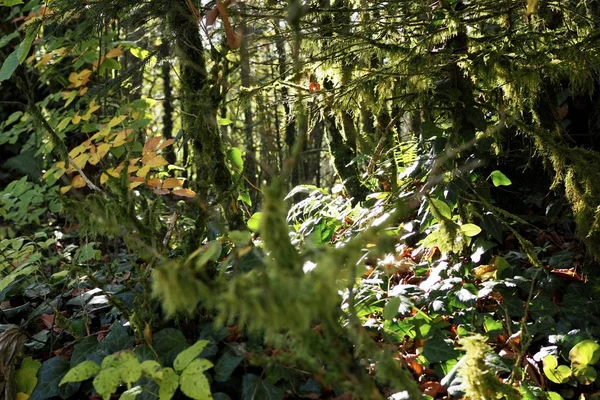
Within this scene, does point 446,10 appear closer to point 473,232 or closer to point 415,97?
point 415,97

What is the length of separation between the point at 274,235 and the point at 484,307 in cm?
173

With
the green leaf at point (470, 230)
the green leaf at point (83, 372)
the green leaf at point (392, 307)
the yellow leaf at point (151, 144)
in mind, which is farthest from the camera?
the yellow leaf at point (151, 144)

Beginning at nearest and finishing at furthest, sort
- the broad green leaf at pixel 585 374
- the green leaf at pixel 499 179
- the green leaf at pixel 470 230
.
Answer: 1. the broad green leaf at pixel 585 374
2. the green leaf at pixel 470 230
3. the green leaf at pixel 499 179

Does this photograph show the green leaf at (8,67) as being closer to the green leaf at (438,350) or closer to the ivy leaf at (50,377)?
the ivy leaf at (50,377)

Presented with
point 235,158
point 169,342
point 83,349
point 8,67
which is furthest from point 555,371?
point 8,67

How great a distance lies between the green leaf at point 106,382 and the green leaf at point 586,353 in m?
1.74

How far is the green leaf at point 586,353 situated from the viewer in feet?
7.12

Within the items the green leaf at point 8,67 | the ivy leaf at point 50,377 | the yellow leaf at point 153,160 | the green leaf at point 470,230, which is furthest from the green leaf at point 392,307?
the green leaf at point 8,67

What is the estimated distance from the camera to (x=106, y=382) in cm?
176

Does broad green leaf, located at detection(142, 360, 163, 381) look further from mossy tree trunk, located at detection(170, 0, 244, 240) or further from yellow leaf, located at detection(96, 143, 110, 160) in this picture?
yellow leaf, located at detection(96, 143, 110, 160)

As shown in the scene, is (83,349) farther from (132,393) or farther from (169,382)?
(169,382)

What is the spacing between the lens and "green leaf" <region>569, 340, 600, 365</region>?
217 cm

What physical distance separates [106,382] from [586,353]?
181 cm

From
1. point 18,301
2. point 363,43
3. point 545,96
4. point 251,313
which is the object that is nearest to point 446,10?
point 363,43
